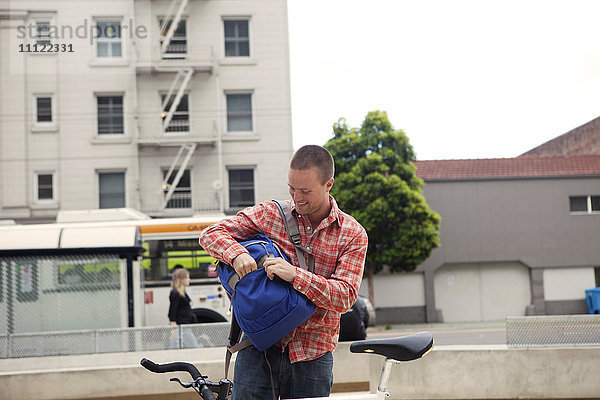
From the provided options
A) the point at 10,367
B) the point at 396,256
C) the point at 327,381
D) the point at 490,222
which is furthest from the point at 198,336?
the point at 490,222

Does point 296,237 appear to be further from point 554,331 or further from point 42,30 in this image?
point 42,30

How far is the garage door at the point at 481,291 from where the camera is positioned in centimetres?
3180

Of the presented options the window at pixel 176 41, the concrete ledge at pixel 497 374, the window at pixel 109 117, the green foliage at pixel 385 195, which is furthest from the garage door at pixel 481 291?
the concrete ledge at pixel 497 374

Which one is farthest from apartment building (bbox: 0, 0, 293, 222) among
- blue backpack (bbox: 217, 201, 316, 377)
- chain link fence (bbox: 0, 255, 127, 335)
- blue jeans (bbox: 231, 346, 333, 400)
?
blue backpack (bbox: 217, 201, 316, 377)

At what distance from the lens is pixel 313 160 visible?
2.80 meters

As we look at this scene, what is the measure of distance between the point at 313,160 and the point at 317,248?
389mm

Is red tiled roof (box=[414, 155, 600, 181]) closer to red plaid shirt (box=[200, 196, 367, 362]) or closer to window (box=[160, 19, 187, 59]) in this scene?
window (box=[160, 19, 187, 59])

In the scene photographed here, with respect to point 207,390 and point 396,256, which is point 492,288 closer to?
point 396,256

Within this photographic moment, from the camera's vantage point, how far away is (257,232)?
9.64 ft

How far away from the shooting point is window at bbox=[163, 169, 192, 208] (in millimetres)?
26914

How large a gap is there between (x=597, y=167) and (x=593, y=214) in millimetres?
2398

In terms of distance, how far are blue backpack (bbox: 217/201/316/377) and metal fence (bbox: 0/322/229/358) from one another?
5774mm

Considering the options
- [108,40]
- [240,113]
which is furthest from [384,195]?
[108,40]

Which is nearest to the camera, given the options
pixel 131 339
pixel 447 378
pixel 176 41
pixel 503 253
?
pixel 447 378
